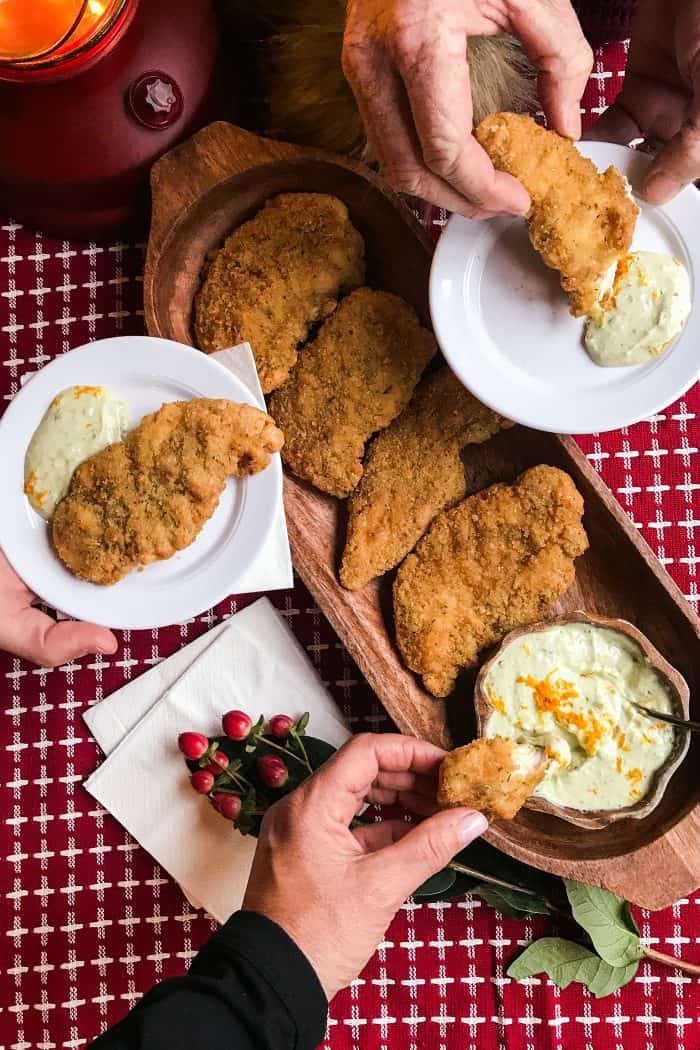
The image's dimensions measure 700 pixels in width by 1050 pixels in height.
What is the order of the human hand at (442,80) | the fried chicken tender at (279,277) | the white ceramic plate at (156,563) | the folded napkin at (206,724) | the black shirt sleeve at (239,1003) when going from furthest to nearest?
the folded napkin at (206,724)
the fried chicken tender at (279,277)
the white ceramic plate at (156,563)
the black shirt sleeve at (239,1003)
the human hand at (442,80)

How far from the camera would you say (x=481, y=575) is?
1.58m

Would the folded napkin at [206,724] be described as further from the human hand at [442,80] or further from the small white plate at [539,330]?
the human hand at [442,80]

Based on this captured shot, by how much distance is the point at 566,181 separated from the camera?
136 centimetres

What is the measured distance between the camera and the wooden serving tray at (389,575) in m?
1.50

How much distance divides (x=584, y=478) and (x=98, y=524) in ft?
2.52

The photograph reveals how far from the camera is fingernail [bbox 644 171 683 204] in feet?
4.50

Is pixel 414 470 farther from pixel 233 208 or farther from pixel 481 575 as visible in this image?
pixel 233 208

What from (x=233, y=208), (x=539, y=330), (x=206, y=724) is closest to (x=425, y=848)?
(x=206, y=724)

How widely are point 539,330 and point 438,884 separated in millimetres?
920

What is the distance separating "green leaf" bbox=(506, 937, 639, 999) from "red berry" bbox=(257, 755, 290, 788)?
538 millimetres

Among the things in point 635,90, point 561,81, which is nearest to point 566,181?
point 561,81

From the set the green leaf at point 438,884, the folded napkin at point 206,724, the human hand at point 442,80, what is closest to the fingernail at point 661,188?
the human hand at point 442,80

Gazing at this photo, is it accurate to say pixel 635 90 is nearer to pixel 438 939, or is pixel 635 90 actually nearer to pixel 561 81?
pixel 561 81

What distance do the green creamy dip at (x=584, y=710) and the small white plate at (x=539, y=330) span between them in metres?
0.36
